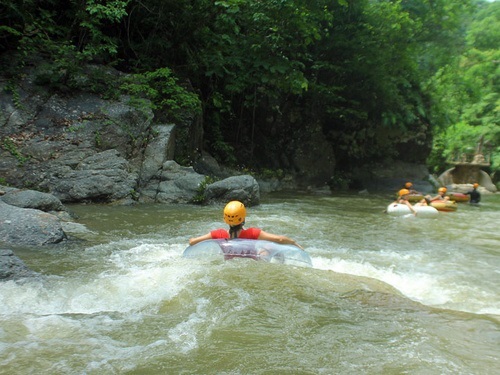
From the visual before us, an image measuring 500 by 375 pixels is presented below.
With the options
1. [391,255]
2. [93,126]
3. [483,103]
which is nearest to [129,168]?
[93,126]

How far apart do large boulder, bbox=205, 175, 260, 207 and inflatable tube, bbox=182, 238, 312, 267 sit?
5.29 m

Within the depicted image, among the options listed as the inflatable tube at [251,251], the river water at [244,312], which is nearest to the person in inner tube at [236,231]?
the inflatable tube at [251,251]

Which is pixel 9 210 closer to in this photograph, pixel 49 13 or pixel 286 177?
pixel 49 13

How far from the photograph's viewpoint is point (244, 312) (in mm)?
3439

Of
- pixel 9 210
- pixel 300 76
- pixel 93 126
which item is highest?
pixel 300 76

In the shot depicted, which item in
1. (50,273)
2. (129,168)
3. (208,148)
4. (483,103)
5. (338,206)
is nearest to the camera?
(50,273)

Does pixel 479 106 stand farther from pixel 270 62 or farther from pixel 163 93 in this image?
pixel 163 93

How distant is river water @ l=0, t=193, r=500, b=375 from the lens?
2.65 meters

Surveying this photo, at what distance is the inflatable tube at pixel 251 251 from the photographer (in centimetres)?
473

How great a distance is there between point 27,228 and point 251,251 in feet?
9.98

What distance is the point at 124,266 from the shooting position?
15.7 ft

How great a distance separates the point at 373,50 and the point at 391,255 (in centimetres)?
1162

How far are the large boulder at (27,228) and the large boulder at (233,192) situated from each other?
453 cm

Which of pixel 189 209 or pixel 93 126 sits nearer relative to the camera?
pixel 189 209
